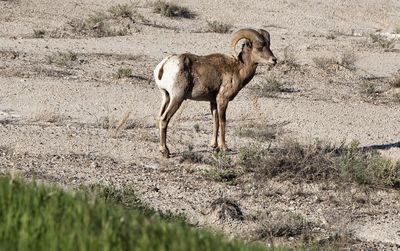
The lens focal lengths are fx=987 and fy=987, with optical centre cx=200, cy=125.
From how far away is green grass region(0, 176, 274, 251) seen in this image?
5.81 meters

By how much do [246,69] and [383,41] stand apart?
13.2 m

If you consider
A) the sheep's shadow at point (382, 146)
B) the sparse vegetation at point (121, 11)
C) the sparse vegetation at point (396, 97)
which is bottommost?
the sheep's shadow at point (382, 146)

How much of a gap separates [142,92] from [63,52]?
15.0 feet

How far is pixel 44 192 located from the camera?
683cm

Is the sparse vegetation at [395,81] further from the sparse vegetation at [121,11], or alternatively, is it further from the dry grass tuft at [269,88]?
the sparse vegetation at [121,11]

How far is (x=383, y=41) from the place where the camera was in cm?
2709

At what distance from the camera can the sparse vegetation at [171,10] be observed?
1149 inches

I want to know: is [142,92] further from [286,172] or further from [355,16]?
[355,16]

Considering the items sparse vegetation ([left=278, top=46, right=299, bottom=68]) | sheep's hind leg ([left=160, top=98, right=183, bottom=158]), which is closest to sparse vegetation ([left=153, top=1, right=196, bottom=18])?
sparse vegetation ([left=278, top=46, right=299, bottom=68])

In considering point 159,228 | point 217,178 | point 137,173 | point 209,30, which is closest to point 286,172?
point 217,178

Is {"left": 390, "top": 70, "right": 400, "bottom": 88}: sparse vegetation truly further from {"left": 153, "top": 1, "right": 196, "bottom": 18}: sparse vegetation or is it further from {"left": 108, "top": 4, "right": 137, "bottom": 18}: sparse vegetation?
{"left": 153, "top": 1, "right": 196, "bottom": 18}: sparse vegetation

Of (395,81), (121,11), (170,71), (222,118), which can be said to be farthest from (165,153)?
(121,11)

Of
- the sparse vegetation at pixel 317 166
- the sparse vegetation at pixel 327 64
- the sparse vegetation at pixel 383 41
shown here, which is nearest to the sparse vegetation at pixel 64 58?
the sparse vegetation at pixel 327 64

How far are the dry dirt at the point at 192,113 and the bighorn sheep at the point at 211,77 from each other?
578 millimetres
